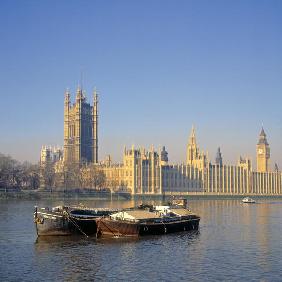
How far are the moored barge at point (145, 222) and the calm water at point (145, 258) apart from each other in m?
1.44

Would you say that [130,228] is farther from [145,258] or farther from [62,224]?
[145,258]

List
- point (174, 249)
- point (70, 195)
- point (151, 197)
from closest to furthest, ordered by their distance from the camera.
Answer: point (174, 249) < point (70, 195) < point (151, 197)

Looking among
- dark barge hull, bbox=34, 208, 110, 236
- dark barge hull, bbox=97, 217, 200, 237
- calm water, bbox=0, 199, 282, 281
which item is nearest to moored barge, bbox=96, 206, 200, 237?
dark barge hull, bbox=97, 217, 200, 237

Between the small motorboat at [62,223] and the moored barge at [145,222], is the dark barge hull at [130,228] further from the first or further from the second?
the small motorboat at [62,223]

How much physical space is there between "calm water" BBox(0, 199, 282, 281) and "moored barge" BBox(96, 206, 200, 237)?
1441 mm

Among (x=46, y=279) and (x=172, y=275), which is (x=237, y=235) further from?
(x=46, y=279)

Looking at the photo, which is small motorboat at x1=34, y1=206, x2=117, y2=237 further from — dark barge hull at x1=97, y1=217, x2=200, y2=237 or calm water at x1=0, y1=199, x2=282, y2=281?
dark barge hull at x1=97, y1=217, x2=200, y2=237

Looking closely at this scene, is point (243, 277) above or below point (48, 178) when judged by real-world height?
below

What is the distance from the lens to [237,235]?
5275 centimetres

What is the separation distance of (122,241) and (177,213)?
1493 centimetres

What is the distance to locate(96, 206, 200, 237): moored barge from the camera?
1912 inches

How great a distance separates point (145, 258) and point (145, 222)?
1301cm

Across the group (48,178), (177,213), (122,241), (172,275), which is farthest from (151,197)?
(172,275)

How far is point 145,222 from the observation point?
5122 centimetres
